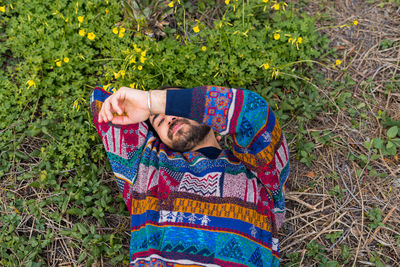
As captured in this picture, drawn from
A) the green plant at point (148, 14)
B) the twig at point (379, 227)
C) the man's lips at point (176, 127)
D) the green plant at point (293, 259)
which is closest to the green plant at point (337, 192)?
the twig at point (379, 227)

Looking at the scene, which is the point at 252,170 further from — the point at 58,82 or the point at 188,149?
the point at 58,82

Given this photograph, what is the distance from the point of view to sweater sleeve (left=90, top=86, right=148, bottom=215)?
268 cm

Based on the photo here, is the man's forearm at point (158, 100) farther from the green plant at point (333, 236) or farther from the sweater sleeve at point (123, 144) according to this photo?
the green plant at point (333, 236)

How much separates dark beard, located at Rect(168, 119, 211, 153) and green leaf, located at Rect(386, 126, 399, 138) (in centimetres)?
188

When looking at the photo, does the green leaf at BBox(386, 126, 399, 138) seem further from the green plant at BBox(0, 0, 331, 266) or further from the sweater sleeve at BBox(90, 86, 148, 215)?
the sweater sleeve at BBox(90, 86, 148, 215)

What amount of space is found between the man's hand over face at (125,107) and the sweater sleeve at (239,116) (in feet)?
0.82

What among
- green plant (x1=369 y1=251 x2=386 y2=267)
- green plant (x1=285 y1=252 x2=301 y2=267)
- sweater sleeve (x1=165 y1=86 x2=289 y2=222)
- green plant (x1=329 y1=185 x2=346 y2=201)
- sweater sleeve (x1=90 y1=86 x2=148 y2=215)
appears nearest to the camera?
sweater sleeve (x1=165 y1=86 x2=289 y2=222)

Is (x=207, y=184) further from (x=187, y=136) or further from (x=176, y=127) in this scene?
(x=176, y=127)

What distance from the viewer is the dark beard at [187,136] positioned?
2738mm

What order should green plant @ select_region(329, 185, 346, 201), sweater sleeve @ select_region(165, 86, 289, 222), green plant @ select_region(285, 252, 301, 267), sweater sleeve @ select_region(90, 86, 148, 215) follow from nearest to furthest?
sweater sleeve @ select_region(165, 86, 289, 222) < sweater sleeve @ select_region(90, 86, 148, 215) < green plant @ select_region(285, 252, 301, 267) < green plant @ select_region(329, 185, 346, 201)

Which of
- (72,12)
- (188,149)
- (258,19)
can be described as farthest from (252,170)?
(72,12)

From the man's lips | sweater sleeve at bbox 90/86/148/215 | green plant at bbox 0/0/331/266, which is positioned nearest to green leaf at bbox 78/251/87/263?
green plant at bbox 0/0/331/266

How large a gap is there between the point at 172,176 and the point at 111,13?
6.31 ft

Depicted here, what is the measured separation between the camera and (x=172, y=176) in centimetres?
264
